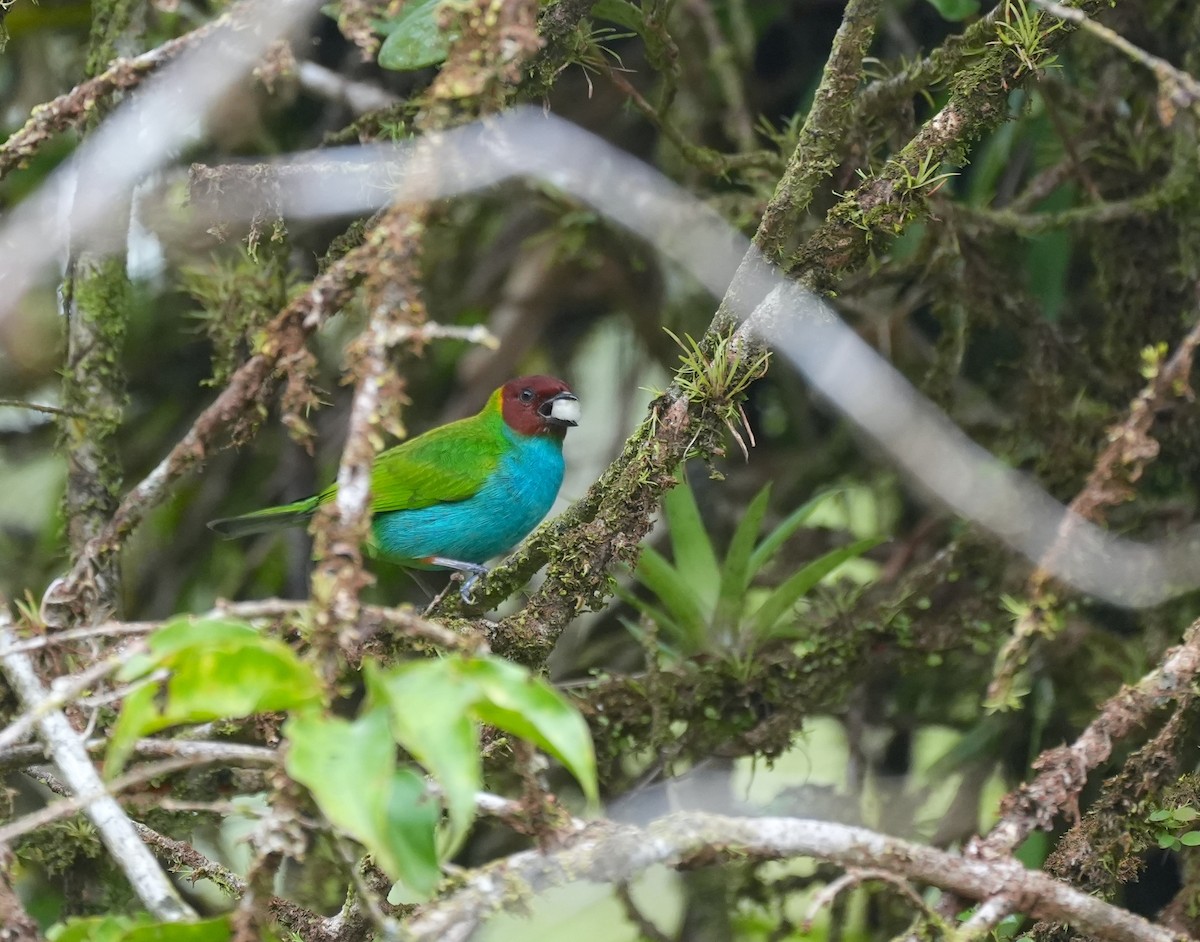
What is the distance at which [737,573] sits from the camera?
144 inches

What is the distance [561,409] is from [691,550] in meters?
0.97

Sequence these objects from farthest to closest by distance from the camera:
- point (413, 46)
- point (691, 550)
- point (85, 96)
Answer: point (691, 550) < point (413, 46) < point (85, 96)

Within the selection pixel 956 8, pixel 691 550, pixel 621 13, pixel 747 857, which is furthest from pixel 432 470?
pixel 747 857

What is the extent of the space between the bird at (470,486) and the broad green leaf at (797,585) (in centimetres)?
114

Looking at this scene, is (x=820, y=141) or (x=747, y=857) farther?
(x=820, y=141)

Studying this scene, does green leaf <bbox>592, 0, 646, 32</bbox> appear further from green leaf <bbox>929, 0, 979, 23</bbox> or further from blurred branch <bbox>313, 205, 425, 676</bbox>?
blurred branch <bbox>313, 205, 425, 676</bbox>

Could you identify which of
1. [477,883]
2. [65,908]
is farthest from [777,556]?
[477,883]

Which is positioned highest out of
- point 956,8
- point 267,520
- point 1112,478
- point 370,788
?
point 956,8

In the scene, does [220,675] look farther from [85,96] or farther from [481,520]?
[481,520]

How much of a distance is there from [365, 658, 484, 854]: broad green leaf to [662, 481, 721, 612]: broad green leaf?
232cm

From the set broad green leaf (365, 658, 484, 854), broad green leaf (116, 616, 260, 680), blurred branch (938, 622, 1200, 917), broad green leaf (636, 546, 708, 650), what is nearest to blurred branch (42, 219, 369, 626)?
broad green leaf (116, 616, 260, 680)

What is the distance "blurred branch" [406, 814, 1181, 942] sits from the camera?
1710 mm

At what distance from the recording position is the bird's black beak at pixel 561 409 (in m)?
4.52

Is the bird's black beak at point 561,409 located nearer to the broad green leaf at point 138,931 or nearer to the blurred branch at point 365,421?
the blurred branch at point 365,421
